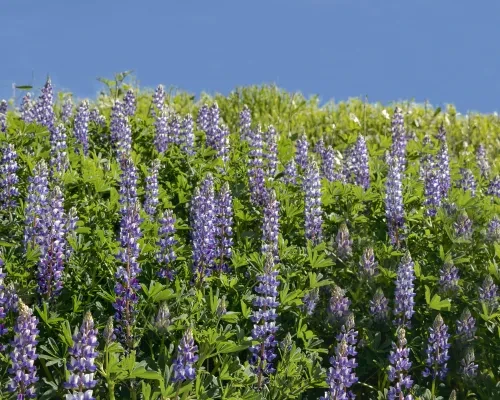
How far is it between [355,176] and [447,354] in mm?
2685

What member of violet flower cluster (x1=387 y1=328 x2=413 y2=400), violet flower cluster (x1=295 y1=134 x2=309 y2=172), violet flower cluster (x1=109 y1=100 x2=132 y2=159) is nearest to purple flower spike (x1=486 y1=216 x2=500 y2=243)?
violet flower cluster (x1=387 y1=328 x2=413 y2=400)

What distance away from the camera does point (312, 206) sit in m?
6.23

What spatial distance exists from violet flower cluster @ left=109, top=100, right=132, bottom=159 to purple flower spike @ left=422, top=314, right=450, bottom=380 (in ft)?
11.3

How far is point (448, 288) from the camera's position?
549 centimetres

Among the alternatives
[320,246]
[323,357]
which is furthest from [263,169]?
[323,357]

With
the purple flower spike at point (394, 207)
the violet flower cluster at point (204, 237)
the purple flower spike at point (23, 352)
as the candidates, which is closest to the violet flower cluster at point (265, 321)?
the violet flower cluster at point (204, 237)

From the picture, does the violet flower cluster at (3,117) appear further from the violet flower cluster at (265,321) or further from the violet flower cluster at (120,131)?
the violet flower cluster at (265,321)

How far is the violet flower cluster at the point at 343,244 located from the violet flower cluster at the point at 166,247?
4.02 feet

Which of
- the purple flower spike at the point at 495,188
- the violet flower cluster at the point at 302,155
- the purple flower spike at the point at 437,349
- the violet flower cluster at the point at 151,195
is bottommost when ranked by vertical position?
the purple flower spike at the point at 437,349

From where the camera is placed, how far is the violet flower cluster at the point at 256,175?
677 centimetres

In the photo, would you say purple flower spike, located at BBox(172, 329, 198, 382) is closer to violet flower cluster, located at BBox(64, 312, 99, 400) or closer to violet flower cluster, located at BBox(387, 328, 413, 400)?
violet flower cluster, located at BBox(64, 312, 99, 400)

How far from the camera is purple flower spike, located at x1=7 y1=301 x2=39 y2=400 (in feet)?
13.5

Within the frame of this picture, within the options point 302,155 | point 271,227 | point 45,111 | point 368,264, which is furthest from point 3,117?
point 368,264

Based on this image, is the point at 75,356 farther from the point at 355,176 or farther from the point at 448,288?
the point at 355,176
